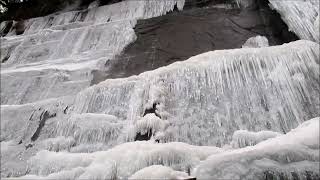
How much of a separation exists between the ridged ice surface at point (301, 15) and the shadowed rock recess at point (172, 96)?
0.02 meters

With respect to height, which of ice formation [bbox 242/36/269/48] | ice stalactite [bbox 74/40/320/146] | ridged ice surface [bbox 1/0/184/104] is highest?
ice stalactite [bbox 74/40/320/146]

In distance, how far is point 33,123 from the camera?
16.0 ft

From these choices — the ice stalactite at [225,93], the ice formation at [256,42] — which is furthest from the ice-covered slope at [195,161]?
the ice formation at [256,42]

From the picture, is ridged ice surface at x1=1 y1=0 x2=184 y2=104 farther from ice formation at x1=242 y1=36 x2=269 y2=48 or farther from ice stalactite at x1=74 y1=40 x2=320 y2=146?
ice formation at x1=242 y1=36 x2=269 y2=48

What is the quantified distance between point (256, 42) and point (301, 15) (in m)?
0.75

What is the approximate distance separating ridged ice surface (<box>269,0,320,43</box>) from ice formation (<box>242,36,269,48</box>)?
14.9 inches

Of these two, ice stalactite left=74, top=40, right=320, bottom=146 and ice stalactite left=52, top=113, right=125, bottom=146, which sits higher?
ice stalactite left=74, top=40, right=320, bottom=146

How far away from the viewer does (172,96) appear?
15.0 ft

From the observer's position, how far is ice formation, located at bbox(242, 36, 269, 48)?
526cm

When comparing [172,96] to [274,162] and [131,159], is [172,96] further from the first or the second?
[274,162]

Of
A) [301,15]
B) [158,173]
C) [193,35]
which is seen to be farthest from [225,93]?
[301,15]

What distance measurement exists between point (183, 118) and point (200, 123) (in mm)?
222

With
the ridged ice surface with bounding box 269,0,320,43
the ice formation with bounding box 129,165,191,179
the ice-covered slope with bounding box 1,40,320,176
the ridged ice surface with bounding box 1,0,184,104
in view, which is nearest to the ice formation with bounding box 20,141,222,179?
the ice formation with bounding box 129,165,191,179

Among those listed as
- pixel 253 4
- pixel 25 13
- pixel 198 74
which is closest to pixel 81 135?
pixel 198 74
